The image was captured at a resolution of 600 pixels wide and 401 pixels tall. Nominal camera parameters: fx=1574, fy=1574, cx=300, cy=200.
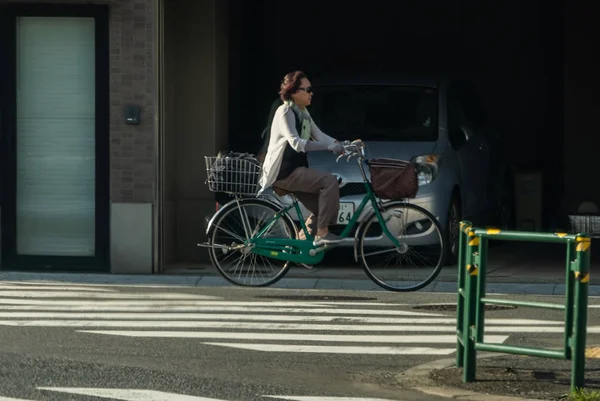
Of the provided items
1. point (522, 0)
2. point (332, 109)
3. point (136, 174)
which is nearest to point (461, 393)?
point (136, 174)

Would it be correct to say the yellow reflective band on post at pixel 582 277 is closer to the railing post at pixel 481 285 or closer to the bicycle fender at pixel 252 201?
the railing post at pixel 481 285

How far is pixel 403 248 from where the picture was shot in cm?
1215

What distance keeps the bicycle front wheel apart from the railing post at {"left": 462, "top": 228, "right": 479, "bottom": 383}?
12.4ft

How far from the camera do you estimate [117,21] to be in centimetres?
1376

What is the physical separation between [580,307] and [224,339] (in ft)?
9.08

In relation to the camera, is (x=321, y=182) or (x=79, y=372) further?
(x=321, y=182)

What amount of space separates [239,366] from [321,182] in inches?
137

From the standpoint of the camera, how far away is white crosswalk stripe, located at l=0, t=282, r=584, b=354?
9617 millimetres

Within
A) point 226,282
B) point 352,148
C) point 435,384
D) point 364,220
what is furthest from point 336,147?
point 435,384

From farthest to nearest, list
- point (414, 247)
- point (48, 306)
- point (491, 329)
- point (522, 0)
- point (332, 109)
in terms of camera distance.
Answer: point (522, 0) < point (332, 109) < point (414, 247) < point (48, 306) < point (491, 329)

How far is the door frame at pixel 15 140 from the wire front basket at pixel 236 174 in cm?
184

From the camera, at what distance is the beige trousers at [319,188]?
12.0 m

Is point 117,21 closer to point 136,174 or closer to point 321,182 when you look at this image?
point 136,174

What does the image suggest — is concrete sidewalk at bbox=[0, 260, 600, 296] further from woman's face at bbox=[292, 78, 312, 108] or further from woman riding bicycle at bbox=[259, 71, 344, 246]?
woman's face at bbox=[292, 78, 312, 108]
